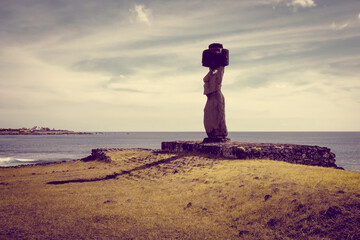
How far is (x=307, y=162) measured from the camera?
512 inches

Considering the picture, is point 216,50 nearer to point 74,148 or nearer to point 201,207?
point 201,207

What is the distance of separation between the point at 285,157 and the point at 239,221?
7445 millimetres

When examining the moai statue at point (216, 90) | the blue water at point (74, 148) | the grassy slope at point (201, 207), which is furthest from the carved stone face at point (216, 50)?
the blue water at point (74, 148)

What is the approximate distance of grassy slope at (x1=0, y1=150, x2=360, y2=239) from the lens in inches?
227

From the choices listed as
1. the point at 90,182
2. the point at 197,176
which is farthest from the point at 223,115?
the point at 90,182

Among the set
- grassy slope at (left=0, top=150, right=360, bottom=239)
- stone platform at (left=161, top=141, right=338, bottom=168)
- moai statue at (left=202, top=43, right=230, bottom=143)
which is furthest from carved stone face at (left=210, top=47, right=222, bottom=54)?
grassy slope at (left=0, top=150, right=360, bottom=239)

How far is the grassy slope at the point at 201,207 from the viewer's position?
5.77 meters

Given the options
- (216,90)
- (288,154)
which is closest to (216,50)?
(216,90)

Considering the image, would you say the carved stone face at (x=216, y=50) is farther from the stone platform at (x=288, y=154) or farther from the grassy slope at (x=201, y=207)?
the grassy slope at (x=201, y=207)

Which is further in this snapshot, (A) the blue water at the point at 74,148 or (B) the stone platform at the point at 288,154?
(A) the blue water at the point at 74,148

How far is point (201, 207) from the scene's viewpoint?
771 cm

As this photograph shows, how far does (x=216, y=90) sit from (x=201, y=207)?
9.66m

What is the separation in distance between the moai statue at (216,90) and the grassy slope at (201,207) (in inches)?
203

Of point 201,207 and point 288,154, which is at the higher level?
point 288,154
